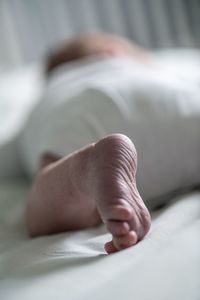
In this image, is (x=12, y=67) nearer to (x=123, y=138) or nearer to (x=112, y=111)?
(x=112, y=111)

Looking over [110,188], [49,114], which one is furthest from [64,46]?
[110,188]

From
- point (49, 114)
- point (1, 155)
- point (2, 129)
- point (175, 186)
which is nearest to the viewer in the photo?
point (175, 186)

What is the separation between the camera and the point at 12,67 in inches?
78.5

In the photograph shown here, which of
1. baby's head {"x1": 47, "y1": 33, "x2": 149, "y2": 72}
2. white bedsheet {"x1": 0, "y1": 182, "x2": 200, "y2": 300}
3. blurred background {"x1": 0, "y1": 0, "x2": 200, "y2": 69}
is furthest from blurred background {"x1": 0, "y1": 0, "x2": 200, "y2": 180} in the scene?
white bedsheet {"x1": 0, "y1": 182, "x2": 200, "y2": 300}

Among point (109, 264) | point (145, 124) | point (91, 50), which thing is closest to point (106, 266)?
point (109, 264)

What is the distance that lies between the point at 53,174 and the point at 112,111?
6.8 inches

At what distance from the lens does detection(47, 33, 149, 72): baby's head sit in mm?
1284

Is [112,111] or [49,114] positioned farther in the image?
[49,114]

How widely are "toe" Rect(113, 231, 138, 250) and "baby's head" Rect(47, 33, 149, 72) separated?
Result: 30.6 inches

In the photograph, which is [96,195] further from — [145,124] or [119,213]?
[145,124]

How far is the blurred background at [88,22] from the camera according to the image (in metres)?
1.94

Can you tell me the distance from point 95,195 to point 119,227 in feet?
0.18

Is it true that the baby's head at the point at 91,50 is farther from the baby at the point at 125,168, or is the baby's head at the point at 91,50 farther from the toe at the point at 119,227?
the toe at the point at 119,227

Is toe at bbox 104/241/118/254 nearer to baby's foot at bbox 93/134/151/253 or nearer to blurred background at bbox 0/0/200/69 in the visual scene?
baby's foot at bbox 93/134/151/253
